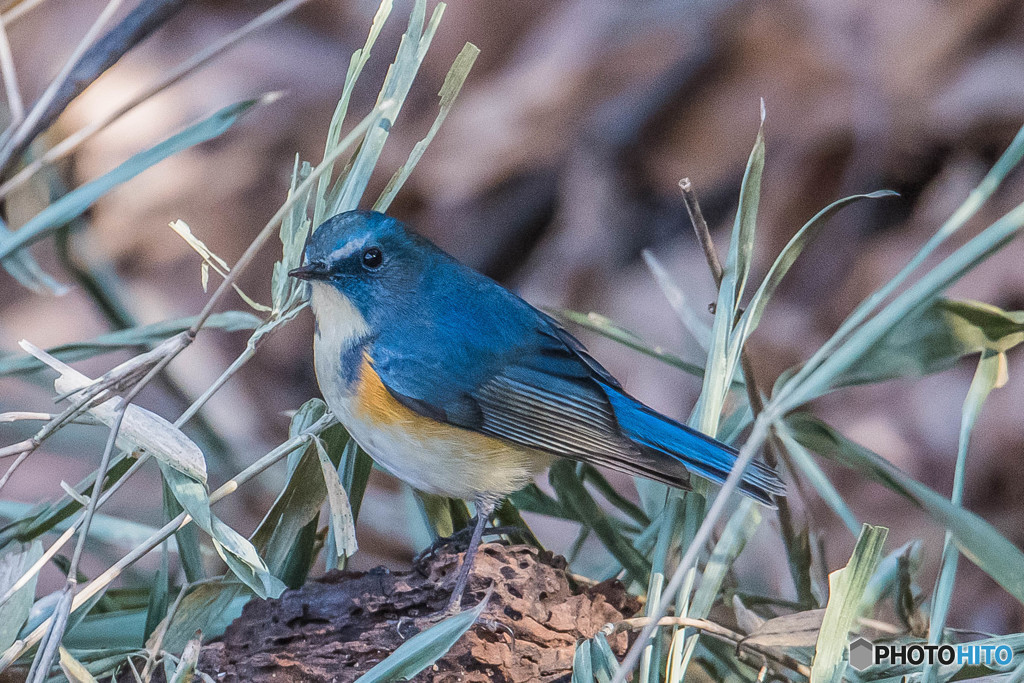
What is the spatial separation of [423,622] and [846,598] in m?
0.65

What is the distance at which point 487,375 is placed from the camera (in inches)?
69.2

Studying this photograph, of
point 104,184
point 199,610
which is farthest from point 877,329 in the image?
point 104,184

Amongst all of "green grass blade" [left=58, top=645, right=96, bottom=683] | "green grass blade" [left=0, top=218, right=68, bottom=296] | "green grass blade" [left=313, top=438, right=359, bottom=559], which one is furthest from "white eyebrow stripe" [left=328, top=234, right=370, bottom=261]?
"green grass blade" [left=58, top=645, right=96, bottom=683]

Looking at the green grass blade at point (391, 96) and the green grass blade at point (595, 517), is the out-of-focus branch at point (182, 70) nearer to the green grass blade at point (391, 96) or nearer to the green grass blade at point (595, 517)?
the green grass blade at point (391, 96)

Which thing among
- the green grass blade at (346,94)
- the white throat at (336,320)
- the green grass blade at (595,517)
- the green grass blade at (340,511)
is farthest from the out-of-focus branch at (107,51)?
the green grass blade at (595,517)

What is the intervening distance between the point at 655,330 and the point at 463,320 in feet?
4.51

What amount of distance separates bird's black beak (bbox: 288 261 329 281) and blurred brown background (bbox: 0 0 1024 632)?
123 cm

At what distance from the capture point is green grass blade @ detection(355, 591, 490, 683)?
1.35 meters

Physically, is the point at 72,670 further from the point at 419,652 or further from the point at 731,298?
the point at 731,298

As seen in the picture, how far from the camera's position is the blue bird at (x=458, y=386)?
1663mm

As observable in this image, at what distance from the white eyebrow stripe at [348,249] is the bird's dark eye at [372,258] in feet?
0.10

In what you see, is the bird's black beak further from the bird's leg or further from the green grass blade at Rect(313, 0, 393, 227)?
the bird's leg

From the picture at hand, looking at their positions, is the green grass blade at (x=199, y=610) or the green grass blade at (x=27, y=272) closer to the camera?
the green grass blade at (x=199, y=610)

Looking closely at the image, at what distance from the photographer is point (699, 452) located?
1.64 m
